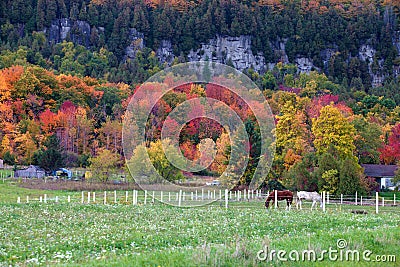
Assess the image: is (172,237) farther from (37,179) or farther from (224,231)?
(37,179)

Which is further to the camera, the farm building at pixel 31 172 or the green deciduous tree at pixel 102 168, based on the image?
the farm building at pixel 31 172

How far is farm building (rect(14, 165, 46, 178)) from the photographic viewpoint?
7431 cm

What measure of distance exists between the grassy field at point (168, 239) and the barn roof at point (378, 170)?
47.5 m

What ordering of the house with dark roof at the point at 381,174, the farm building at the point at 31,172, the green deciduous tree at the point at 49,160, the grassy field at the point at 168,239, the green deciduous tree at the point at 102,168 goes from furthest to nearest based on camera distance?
the farm building at the point at 31,172 → the green deciduous tree at the point at 49,160 → the house with dark roof at the point at 381,174 → the green deciduous tree at the point at 102,168 → the grassy field at the point at 168,239

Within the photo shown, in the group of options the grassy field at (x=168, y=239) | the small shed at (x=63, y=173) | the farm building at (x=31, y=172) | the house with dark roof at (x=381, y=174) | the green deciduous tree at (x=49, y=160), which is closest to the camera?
the grassy field at (x=168, y=239)

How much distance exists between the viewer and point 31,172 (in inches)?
2950

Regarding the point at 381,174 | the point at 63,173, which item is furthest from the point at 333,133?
the point at 63,173

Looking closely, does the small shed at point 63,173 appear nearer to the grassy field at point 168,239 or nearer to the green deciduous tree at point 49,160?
the green deciduous tree at point 49,160

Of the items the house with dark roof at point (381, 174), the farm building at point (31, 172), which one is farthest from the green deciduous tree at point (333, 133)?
the farm building at point (31, 172)

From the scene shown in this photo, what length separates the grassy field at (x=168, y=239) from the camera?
14828 mm

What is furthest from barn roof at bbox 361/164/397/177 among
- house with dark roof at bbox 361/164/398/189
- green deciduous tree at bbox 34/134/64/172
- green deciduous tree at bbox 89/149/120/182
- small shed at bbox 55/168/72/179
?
green deciduous tree at bbox 34/134/64/172

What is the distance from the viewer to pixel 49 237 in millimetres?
19672

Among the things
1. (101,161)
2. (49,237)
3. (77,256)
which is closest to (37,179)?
(101,161)

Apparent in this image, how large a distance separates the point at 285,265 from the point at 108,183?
2003 inches
